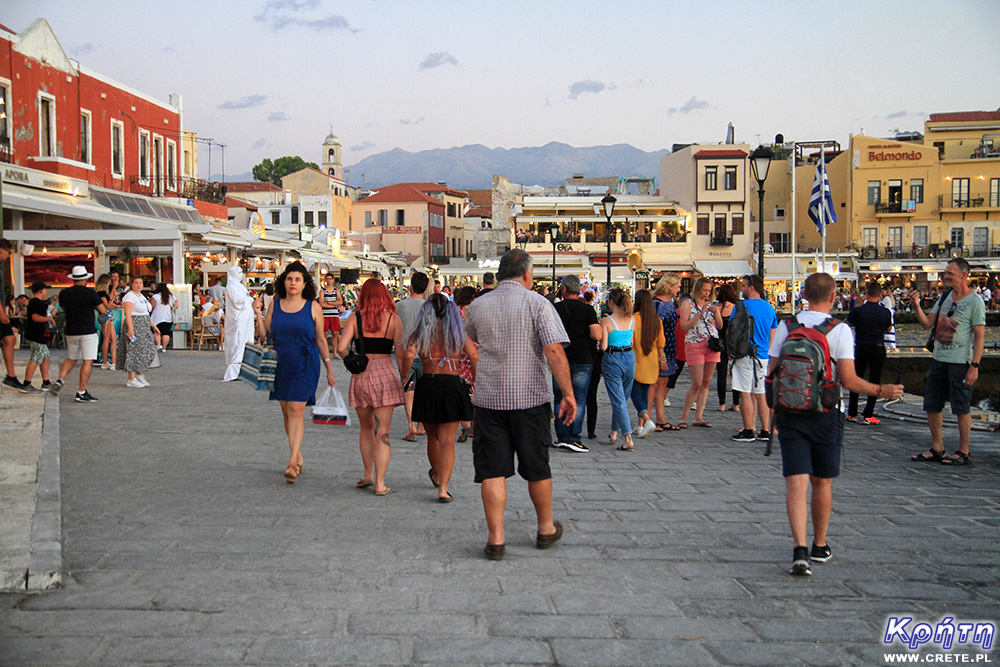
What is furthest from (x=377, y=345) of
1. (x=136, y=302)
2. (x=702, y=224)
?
(x=702, y=224)

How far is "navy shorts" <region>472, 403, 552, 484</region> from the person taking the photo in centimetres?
516

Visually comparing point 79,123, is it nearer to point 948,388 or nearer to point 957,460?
point 948,388

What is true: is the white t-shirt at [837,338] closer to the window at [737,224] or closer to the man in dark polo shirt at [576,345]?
the man in dark polo shirt at [576,345]

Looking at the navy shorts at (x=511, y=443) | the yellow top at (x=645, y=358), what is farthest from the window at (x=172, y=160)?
the navy shorts at (x=511, y=443)

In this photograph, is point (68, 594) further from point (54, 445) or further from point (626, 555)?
point (54, 445)

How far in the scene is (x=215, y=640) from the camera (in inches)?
148

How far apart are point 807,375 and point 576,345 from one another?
435cm

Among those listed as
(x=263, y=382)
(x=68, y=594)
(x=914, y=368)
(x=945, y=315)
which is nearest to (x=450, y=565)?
(x=68, y=594)

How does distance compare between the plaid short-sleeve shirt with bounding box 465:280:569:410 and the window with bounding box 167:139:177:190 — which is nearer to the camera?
the plaid short-sleeve shirt with bounding box 465:280:569:410

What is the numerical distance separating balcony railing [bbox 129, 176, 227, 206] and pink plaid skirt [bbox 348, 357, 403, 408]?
24427 millimetres

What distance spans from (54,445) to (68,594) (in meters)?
3.87

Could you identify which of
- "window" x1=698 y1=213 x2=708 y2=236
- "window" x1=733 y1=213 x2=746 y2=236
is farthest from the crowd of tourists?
"window" x1=733 y1=213 x2=746 y2=236

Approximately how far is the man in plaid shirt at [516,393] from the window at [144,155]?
88.5 feet

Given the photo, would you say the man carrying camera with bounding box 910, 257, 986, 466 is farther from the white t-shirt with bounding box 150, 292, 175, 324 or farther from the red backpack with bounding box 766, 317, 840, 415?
the white t-shirt with bounding box 150, 292, 175, 324
